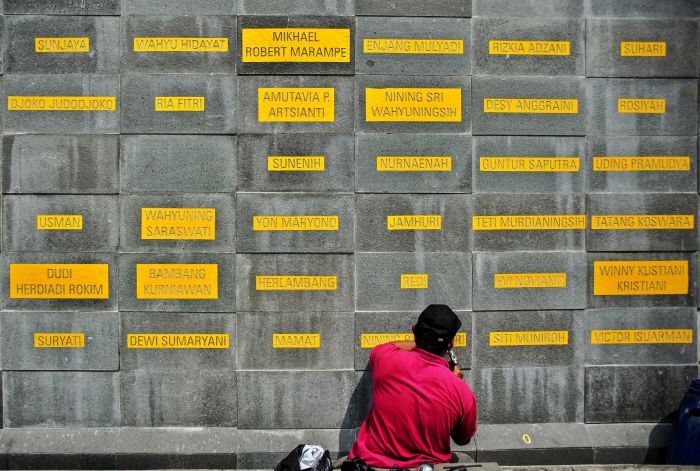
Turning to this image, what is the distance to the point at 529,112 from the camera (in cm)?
544

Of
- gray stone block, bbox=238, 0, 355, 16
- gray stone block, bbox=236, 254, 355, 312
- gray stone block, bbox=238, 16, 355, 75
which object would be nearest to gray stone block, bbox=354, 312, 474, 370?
gray stone block, bbox=236, 254, 355, 312

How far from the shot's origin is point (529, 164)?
215 inches

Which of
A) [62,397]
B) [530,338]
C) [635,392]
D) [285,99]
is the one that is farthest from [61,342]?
[635,392]

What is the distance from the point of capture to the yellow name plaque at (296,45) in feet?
17.5

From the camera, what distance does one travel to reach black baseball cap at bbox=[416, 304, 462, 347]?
3.72 metres

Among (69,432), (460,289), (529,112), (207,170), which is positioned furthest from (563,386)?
(69,432)

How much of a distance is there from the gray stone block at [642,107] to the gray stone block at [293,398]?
3475 millimetres

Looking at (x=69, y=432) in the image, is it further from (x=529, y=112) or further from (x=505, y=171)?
(x=529, y=112)

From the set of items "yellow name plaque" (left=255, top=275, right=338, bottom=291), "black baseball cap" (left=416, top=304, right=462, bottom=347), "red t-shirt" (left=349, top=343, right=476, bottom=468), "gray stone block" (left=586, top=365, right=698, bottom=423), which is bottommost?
"gray stone block" (left=586, top=365, right=698, bottom=423)

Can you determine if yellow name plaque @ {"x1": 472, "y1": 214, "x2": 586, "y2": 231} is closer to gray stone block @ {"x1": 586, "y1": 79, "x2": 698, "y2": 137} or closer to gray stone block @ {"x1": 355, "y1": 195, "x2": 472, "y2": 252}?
gray stone block @ {"x1": 355, "y1": 195, "x2": 472, "y2": 252}

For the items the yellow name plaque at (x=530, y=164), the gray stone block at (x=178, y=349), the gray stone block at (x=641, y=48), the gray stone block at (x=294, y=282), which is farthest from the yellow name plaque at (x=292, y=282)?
the gray stone block at (x=641, y=48)

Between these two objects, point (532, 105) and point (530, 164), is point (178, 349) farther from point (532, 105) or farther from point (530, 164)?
point (532, 105)

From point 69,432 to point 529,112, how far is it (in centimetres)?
534

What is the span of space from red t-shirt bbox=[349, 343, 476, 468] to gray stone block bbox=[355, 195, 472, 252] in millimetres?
1698
